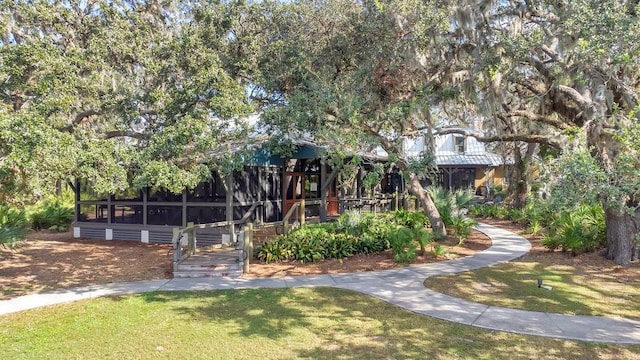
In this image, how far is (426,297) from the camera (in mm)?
7484

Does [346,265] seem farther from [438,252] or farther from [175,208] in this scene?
[175,208]

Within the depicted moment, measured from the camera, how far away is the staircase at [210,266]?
9.54 m

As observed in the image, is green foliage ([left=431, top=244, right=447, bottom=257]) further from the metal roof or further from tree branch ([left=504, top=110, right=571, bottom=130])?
the metal roof

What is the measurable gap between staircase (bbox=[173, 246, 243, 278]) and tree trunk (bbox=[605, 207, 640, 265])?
352 inches

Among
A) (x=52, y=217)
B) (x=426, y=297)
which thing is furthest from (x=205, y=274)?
(x=52, y=217)

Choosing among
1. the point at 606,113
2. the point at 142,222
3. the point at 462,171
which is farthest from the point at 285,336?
the point at 462,171

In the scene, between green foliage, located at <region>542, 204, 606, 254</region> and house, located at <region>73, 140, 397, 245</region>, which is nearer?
green foliage, located at <region>542, 204, 606, 254</region>

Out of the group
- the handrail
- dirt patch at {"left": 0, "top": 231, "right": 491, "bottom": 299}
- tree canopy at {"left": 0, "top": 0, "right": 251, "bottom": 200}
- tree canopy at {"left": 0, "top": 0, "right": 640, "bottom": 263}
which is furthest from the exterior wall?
tree canopy at {"left": 0, "top": 0, "right": 251, "bottom": 200}

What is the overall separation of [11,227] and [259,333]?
9435 mm

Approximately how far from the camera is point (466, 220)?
1339 centimetres

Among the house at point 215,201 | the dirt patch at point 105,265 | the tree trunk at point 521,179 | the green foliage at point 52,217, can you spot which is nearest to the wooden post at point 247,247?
the dirt patch at point 105,265

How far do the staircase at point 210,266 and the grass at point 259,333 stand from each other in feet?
6.25

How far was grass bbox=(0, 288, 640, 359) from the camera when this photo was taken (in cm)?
512

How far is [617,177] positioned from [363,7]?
7.96m
